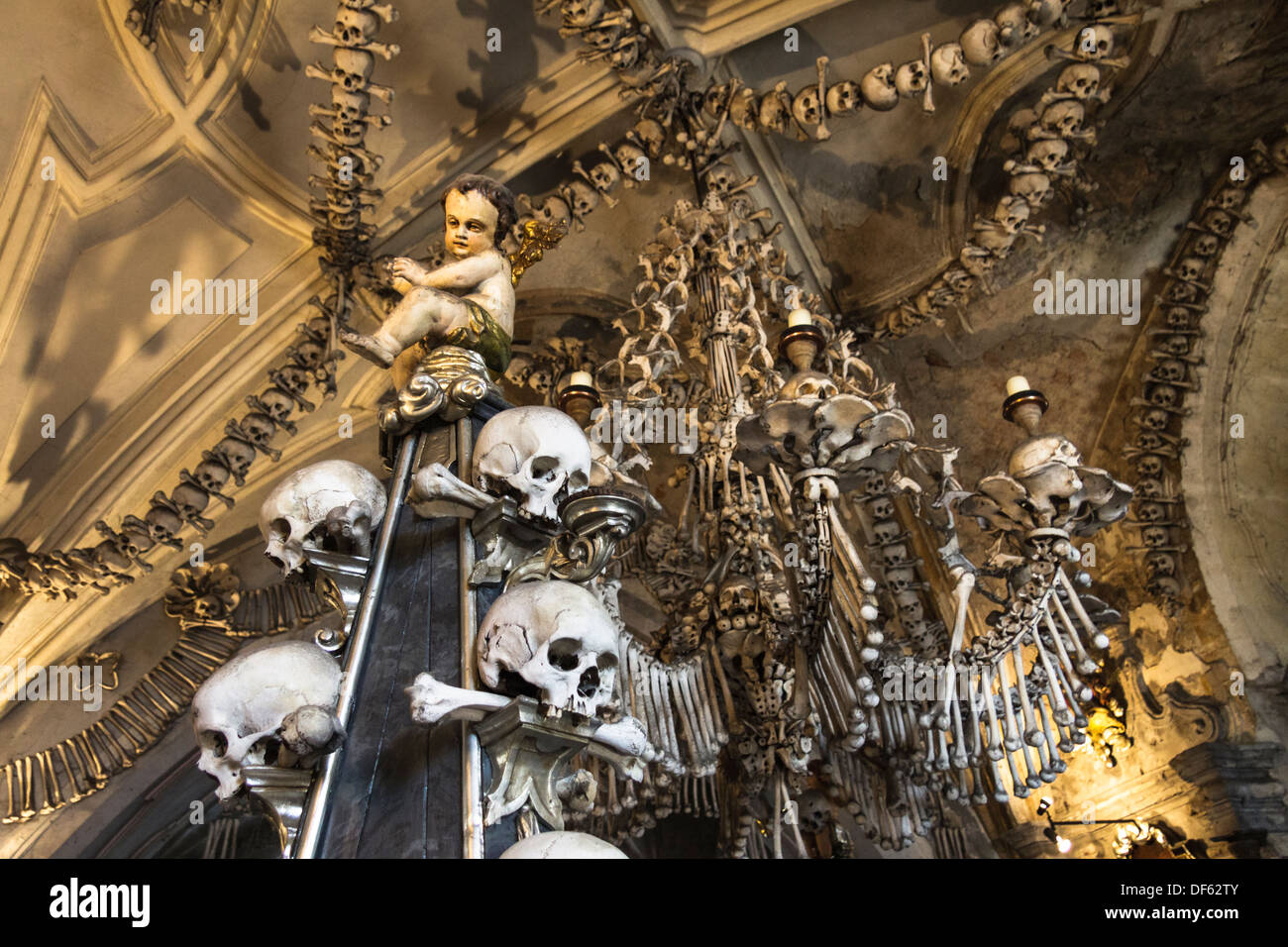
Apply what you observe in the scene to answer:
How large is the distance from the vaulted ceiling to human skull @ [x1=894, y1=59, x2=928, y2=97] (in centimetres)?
82

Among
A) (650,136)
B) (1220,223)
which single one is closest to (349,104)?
(650,136)

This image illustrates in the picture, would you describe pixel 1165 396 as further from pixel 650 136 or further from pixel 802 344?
pixel 802 344

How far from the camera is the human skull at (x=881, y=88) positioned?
382 centimetres

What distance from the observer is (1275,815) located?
395cm

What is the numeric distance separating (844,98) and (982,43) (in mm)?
538

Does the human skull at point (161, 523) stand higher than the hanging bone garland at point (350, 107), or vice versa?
the hanging bone garland at point (350, 107)

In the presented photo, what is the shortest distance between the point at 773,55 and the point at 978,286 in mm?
1610

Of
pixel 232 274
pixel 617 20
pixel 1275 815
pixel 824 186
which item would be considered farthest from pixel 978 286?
pixel 232 274

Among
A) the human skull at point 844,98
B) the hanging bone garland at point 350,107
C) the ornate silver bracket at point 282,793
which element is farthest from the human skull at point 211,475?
the ornate silver bracket at point 282,793

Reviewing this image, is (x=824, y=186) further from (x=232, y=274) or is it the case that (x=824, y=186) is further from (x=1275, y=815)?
(x=1275, y=815)

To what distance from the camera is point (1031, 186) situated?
406 cm

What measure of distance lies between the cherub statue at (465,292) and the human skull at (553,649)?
0.63 m

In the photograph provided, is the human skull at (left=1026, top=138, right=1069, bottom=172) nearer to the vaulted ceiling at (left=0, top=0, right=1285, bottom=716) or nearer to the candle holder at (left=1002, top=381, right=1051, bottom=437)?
the vaulted ceiling at (left=0, top=0, right=1285, bottom=716)

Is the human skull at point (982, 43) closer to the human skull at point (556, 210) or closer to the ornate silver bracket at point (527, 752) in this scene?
the human skull at point (556, 210)
